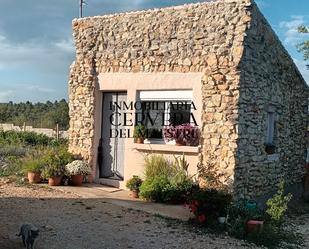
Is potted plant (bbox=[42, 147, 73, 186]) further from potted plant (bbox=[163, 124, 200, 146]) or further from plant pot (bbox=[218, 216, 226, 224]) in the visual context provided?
plant pot (bbox=[218, 216, 226, 224])

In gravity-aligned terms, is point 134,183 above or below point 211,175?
below

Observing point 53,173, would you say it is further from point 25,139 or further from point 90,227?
point 25,139

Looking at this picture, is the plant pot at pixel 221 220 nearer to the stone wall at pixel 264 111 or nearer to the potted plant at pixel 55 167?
the stone wall at pixel 264 111

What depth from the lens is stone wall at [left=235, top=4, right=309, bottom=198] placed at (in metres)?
10.9

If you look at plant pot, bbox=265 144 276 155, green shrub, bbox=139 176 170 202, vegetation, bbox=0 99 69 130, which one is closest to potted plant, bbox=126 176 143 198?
green shrub, bbox=139 176 170 202

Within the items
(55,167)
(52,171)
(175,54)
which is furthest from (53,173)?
(175,54)

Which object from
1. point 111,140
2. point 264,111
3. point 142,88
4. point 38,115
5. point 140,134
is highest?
point 38,115

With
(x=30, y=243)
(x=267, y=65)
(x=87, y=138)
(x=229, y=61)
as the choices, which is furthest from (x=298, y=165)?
(x=30, y=243)

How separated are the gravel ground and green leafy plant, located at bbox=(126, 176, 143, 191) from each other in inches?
39.0

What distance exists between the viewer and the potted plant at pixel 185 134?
11156mm

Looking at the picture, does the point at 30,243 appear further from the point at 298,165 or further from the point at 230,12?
the point at 298,165

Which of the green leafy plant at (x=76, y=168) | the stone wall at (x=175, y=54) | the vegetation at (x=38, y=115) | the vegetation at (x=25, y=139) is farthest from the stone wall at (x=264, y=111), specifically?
the vegetation at (x=38, y=115)

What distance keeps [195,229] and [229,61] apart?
407cm

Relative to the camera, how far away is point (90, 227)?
8.38 m
